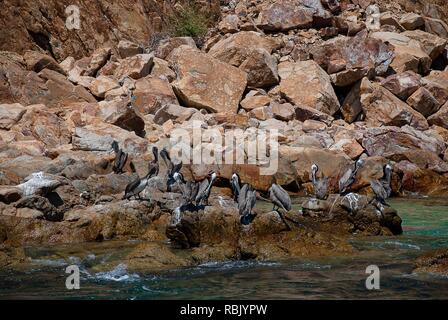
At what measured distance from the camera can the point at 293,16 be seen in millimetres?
32781

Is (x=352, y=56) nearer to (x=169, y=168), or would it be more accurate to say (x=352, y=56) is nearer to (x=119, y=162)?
(x=169, y=168)

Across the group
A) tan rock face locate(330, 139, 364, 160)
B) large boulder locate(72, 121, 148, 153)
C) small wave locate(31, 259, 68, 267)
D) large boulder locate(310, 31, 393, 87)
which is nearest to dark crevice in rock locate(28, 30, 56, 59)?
large boulder locate(72, 121, 148, 153)

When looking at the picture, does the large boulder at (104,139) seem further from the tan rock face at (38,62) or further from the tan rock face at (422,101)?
the tan rock face at (422,101)

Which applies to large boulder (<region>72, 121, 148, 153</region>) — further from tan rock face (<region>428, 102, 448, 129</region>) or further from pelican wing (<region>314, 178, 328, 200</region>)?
tan rock face (<region>428, 102, 448, 129</region>)

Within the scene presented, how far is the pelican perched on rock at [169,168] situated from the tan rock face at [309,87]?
366 inches

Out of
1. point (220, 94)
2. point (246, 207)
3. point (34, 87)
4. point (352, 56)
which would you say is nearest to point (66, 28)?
point (34, 87)

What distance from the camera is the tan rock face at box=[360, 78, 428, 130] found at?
86.4 feet

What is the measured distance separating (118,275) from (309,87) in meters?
18.8

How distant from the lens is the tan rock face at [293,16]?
3253 centimetres

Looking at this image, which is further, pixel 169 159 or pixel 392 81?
pixel 392 81

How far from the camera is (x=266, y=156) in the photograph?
20.0 metres

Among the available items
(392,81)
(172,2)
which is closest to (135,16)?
(172,2)
